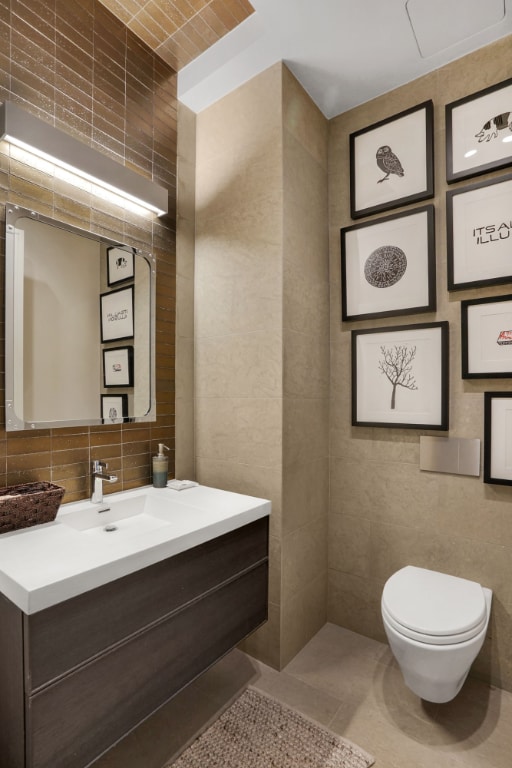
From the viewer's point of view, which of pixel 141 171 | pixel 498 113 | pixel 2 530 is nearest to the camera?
pixel 2 530

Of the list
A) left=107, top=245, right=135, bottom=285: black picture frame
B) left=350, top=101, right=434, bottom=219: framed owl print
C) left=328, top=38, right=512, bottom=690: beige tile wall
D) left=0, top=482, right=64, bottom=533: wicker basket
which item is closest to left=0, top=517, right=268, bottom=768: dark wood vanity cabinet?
left=0, top=482, right=64, bottom=533: wicker basket

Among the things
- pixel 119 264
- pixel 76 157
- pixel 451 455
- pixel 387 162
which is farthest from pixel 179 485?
pixel 387 162

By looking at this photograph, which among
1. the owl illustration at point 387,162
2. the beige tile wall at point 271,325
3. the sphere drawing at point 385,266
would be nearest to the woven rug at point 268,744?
the beige tile wall at point 271,325

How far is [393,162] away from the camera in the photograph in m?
1.97

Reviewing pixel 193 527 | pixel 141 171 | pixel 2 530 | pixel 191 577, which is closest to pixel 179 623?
pixel 191 577

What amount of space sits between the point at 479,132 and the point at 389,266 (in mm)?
636

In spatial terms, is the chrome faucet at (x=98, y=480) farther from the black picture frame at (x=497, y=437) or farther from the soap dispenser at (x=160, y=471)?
the black picture frame at (x=497, y=437)

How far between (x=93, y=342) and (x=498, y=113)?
1919mm

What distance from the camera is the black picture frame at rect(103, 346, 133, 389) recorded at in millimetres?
1675

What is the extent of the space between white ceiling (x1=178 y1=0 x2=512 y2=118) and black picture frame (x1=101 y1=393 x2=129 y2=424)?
5.05 feet

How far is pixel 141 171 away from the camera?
6.04 ft

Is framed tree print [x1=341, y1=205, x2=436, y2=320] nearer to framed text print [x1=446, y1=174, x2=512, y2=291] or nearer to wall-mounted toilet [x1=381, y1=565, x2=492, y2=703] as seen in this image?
framed text print [x1=446, y1=174, x2=512, y2=291]

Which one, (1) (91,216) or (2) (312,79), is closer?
(1) (91,216)

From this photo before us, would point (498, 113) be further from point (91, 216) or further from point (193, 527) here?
point (193, 527)
